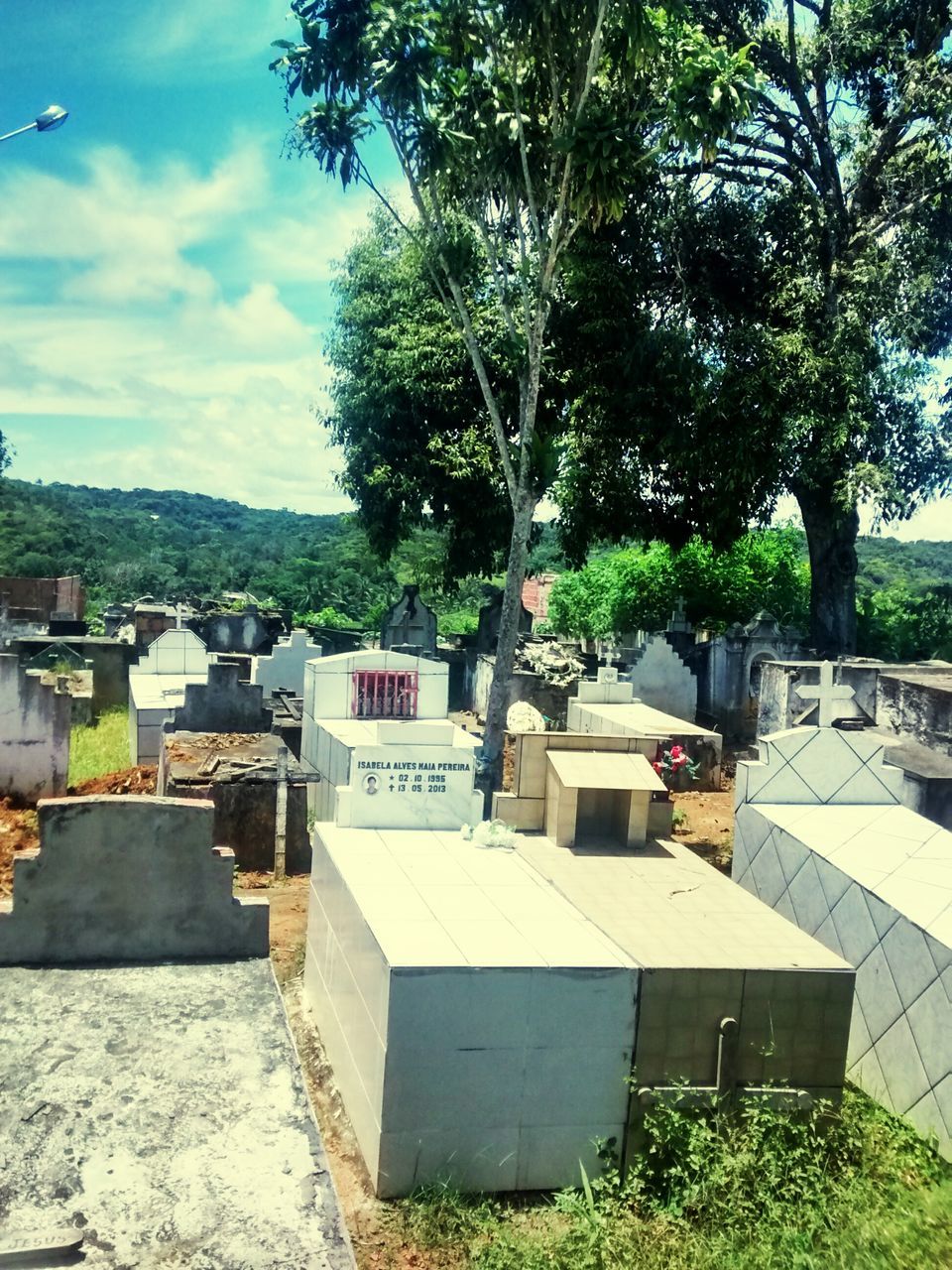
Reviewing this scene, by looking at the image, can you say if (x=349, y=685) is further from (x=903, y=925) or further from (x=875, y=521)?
(x=875, y=521)

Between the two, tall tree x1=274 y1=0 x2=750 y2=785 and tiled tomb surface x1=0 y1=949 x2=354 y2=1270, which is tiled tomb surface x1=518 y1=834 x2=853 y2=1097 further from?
→ tall tree x1=274 y1=0 x2=750 y2=785

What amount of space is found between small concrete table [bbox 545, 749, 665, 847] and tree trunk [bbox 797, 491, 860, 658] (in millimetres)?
15544

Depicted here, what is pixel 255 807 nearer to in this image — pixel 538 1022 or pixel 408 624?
pixel 538 1022

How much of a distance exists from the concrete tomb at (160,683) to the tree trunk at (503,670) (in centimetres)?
606

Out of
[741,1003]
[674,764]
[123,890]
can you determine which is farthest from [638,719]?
[123,890]

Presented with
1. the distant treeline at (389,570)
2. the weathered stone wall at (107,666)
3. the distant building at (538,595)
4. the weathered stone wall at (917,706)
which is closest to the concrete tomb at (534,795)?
the weathered stone wall at (917,706)

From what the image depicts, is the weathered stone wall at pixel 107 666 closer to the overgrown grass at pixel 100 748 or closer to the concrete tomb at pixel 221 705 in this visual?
the overgrown grass at pixel 100 748

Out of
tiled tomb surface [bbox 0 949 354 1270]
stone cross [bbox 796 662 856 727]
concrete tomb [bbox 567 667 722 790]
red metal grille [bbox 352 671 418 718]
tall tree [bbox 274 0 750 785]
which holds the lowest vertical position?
tiled tomb surface [bbox 0 949 354 1270]

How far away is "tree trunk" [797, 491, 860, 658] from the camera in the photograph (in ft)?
81.4

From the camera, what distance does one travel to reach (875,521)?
904 inches

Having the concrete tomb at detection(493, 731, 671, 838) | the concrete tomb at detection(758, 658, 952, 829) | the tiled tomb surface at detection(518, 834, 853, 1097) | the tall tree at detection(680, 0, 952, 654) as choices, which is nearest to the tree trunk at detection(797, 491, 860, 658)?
the tall tree at detection(680, 0, 952, 654)

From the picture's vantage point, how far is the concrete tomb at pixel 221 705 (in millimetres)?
17453

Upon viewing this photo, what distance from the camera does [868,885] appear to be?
882 centimetres

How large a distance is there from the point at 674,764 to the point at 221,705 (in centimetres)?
810
